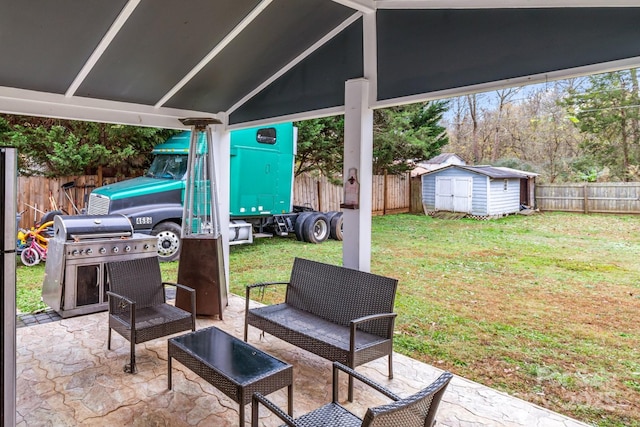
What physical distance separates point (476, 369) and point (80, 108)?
4.43m

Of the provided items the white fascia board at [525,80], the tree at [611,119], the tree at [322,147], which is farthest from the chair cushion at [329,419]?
the tree at [322,147]

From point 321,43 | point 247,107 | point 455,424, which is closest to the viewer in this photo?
point 455,424

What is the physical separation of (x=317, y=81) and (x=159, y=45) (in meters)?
1.46

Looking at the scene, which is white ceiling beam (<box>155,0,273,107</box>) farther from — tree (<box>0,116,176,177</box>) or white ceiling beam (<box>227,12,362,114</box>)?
tree (<box>0,116,176,177</box>)

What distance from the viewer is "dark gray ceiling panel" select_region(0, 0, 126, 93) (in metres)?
2.65

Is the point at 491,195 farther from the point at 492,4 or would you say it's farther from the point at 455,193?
the point at 492,4

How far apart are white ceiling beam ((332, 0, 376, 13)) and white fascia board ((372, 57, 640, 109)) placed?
754 millimetres

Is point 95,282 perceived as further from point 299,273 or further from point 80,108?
point 299,273

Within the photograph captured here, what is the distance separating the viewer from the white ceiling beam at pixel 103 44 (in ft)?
9.18

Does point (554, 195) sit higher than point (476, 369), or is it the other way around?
point (554, 195)

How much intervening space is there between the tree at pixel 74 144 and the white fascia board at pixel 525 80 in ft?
22.2

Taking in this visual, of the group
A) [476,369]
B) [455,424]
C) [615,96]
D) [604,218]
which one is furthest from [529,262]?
[455,424]

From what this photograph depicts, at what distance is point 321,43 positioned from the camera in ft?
12.7

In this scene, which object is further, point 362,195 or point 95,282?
point 95,282
